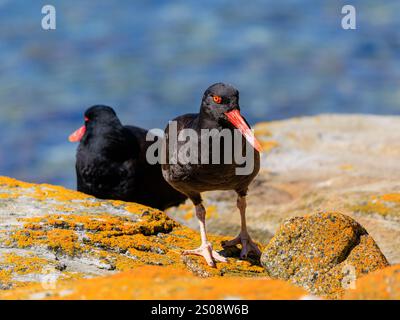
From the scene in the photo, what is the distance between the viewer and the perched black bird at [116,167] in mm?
8594

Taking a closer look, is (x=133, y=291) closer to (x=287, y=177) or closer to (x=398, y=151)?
(x=287, y=177)

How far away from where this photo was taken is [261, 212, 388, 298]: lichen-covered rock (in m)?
4.73

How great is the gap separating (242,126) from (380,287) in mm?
2639

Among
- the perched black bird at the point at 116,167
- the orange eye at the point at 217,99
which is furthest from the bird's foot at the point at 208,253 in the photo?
the perched black bird at the point at 116,167

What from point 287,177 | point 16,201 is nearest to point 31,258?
point 16,201

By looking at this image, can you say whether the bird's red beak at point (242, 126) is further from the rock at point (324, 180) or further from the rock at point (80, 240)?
the rock at point (324, 180)

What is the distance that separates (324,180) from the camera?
8.77 metres

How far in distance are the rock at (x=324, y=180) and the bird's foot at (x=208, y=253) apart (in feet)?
5.86

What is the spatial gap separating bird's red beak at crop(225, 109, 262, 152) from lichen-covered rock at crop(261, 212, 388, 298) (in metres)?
0.91

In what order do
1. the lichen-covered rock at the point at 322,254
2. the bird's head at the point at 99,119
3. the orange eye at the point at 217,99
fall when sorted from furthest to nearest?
the bird's head at the point at 99,119 < the orange eye at the point at 217,99 < the lichen-covered rock at the point at 322,254

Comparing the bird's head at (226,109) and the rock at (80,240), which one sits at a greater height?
the bird's head at (226,109)

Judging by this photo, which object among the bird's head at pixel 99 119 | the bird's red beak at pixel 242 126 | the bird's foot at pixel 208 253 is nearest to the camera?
the bird's foot at pixel 208 253

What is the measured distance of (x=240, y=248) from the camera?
250 inches
